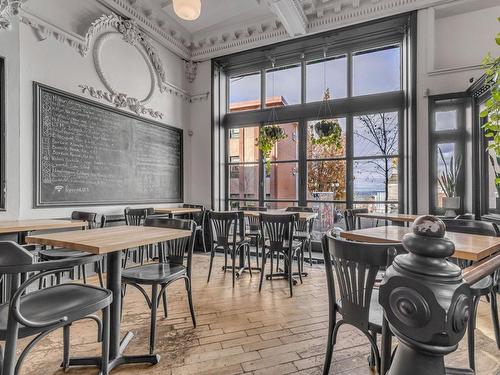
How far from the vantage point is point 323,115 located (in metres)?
4.87

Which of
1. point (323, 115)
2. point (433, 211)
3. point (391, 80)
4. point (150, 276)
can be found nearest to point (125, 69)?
point (323, 115)

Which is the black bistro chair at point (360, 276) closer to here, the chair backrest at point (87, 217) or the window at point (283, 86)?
the chair backrest at point (87, 217)

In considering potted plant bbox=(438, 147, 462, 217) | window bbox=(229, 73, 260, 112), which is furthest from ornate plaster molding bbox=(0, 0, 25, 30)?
potted plant bbox=(438, 147, 462, 217)

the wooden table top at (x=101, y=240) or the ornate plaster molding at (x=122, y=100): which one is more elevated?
the ornate plaster molding at (x=122, y=100)

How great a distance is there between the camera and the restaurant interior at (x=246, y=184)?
132cm

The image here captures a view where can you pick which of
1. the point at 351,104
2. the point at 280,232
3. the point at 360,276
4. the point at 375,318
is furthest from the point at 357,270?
the point at 351,104

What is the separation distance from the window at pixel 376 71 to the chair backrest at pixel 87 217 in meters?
4.23

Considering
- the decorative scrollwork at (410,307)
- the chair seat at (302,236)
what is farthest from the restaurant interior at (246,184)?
the chair seat at (302,236)

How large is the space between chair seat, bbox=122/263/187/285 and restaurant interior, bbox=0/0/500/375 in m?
0.02

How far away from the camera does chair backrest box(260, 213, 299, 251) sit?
10.1 ft

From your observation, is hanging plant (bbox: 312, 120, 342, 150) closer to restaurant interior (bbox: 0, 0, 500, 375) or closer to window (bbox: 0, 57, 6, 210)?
restaurant interior (bbox: 0, 0, 500, 375)

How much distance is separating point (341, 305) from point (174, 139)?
4.60 m

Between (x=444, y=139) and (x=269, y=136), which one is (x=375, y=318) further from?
(x=444, y=139)

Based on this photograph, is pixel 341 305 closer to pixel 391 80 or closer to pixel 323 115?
pixel 323 115
